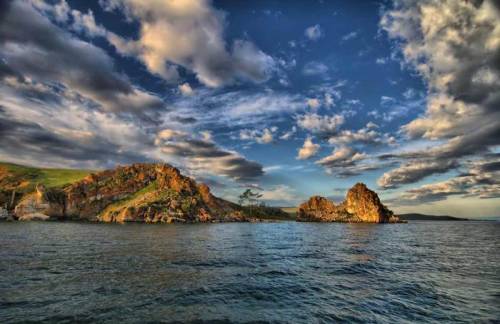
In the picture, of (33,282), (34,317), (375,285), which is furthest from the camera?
(375,285)

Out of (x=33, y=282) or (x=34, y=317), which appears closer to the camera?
(x=34, y=317)

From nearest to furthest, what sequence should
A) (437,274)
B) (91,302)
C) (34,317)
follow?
(34,317) → (91,302) → (437,274)

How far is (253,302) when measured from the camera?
71.1 ft

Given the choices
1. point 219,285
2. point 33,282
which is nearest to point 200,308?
point 219,285

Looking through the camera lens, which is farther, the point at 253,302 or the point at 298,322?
the point at 253,302

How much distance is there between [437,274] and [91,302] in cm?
3703

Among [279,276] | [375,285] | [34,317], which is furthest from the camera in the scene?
[279,276]

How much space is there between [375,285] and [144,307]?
71.9 feet

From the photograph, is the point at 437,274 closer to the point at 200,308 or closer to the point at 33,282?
the point at 200,308

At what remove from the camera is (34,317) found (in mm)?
17062

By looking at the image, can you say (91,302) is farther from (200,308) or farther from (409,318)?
(409,318)

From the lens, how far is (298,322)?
17.6m

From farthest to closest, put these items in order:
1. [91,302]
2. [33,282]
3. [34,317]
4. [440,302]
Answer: [33,282] → [440,302] → [91,302] → [34,317]

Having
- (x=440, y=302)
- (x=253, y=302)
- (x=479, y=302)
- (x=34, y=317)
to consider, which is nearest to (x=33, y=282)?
(x=34, y=317)
